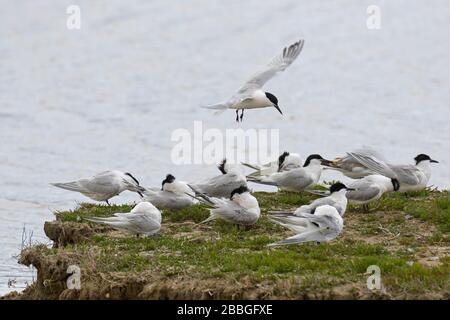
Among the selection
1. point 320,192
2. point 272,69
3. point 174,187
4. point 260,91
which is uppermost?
point 272,69

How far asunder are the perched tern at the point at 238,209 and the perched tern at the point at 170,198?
620 mm

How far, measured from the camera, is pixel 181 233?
11.8 metres

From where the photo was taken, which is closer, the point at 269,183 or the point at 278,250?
the point at 278,250

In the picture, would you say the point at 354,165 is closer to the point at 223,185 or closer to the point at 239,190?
the point at 223,185

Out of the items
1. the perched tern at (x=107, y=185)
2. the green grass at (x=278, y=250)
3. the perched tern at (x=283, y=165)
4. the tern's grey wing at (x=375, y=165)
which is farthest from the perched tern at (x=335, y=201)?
the perched tern at (x=283, y=165)

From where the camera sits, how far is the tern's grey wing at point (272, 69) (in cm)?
1457

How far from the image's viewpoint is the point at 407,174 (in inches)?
507

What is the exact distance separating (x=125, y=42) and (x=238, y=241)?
19.5 meters

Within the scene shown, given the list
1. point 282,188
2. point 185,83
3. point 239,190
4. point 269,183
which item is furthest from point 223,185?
point 185,83

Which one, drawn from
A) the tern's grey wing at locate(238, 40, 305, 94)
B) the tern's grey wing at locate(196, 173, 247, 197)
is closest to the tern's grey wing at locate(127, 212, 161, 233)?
the tern's grey wing at locate(196, 173, 247, 197)

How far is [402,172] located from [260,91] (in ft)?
7.66

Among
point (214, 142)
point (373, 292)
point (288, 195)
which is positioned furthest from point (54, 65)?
point (373, 292)

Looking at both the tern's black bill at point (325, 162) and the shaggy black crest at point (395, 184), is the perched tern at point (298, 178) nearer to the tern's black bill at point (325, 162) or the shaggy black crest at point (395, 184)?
the tern's black bill at point (325, 162)

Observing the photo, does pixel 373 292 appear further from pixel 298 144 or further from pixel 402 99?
pixel 402 99
